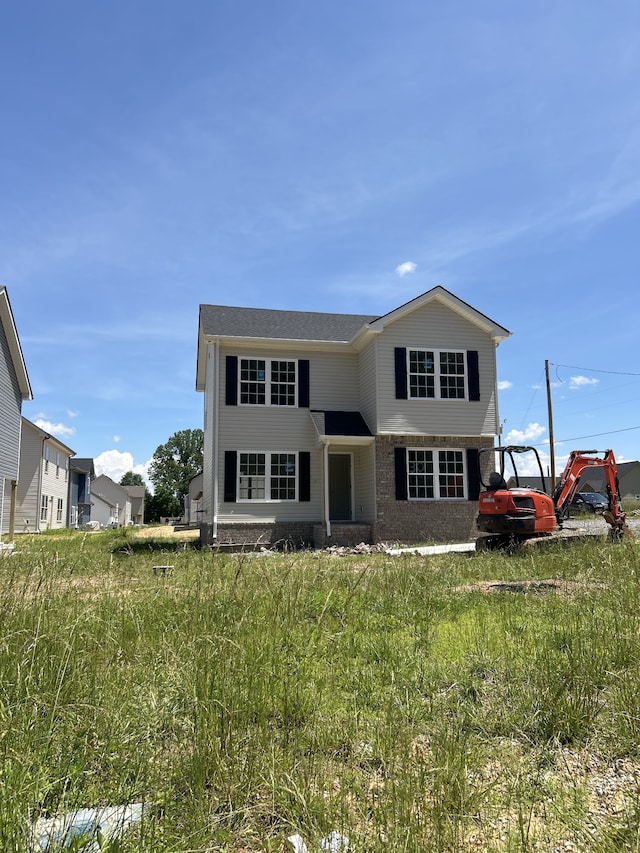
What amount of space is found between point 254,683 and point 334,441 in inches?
584

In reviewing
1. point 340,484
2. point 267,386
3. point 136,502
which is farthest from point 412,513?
point 136,502

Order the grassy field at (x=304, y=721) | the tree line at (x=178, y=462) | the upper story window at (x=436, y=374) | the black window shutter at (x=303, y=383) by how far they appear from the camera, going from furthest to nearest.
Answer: the tree line at (x=178, y=462) → the black window shutter at (x=303, y=383) → the upper story window at (x=436, y=374) → the grassy field at (x=304, y=721)

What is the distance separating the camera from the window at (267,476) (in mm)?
18547

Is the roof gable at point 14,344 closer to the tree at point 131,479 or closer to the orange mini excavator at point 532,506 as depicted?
the orange mini excavator at point 532,506

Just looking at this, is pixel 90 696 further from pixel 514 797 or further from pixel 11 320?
pixel 11 320

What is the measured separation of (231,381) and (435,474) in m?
7.35

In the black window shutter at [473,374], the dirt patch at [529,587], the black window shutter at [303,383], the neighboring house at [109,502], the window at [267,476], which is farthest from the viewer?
the neighboring house at [109,502]

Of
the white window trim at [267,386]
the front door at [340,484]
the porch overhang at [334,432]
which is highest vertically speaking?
the white window trim at [267,386]

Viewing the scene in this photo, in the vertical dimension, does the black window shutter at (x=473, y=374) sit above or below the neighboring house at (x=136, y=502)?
above

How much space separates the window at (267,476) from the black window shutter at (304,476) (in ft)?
0.56

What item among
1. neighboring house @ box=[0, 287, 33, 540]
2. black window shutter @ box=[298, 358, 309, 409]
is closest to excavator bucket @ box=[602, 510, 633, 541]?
black window shutter @ box=[298, 358, 309, 409]

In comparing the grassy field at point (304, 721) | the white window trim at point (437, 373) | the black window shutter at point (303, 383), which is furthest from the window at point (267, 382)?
the grassy field at point (304, 721)

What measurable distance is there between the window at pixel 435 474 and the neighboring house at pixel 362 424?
0.03 meters

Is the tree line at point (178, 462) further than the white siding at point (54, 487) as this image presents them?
Yes
